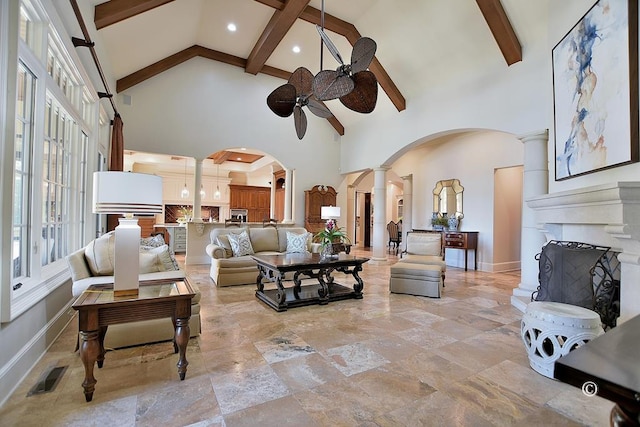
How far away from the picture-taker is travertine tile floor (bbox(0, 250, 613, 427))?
1.79m

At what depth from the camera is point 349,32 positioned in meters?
6.08

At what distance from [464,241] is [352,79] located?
5.00m

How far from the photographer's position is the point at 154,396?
1.96 m

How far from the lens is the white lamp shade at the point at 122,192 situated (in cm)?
208

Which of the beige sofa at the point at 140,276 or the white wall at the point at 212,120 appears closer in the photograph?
the beige sofa at the point at 140,276

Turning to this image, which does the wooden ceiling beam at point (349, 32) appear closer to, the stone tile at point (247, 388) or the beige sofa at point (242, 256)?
the beige sofa at point (242, 256)

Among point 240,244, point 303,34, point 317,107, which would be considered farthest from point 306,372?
point 303,34

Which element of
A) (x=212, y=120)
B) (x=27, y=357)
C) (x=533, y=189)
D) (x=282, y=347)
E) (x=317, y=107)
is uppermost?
(x=212, y=120)

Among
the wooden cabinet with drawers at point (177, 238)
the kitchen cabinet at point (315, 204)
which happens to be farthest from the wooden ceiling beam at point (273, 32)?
the wooden cabinet with drawers at point (177, 238)

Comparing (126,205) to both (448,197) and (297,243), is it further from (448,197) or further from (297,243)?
(448,197)

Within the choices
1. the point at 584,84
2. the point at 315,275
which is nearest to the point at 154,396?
the point at 315,275

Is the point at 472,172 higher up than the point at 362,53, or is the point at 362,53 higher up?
the point at 362,53

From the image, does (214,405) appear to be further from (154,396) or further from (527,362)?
(527,362)

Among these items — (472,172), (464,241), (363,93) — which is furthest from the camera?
(472,172)
